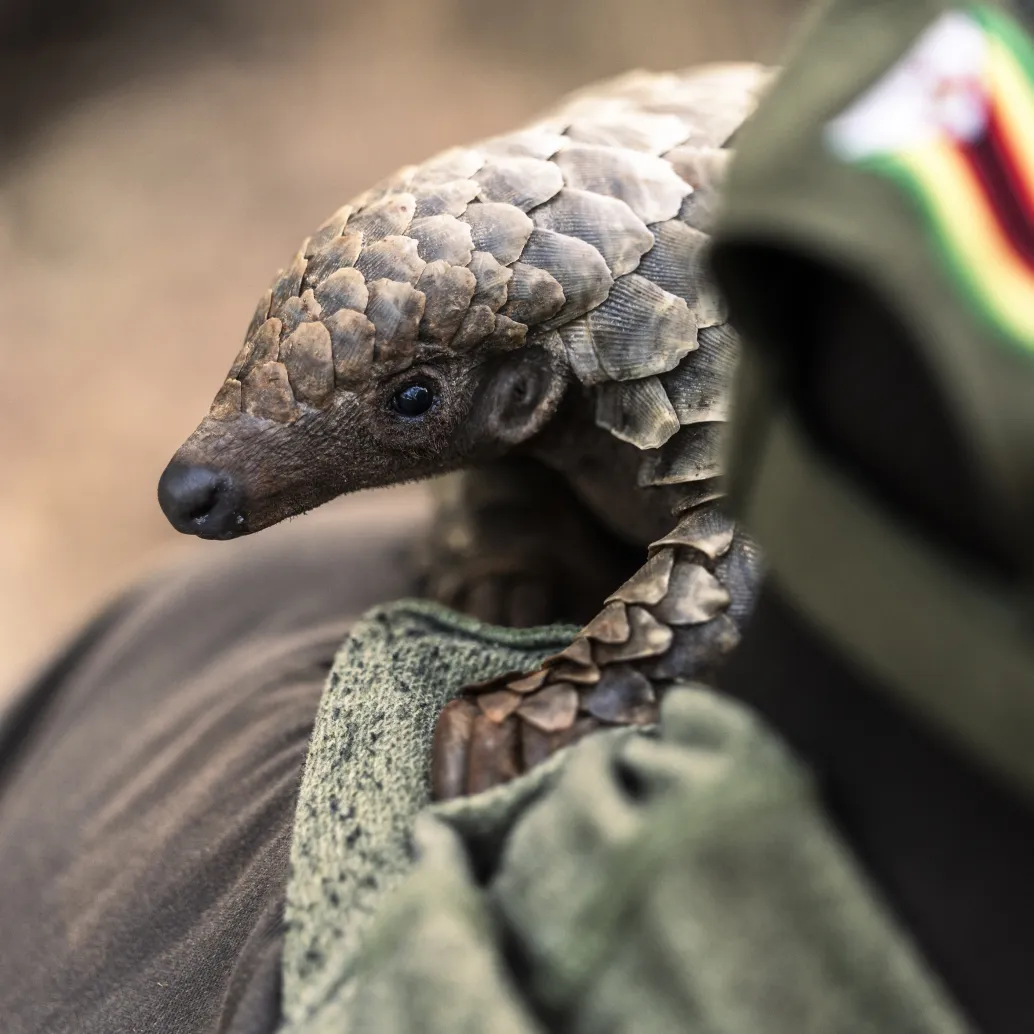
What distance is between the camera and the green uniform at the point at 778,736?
0.26m

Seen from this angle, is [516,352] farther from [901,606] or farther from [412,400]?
[901,606]

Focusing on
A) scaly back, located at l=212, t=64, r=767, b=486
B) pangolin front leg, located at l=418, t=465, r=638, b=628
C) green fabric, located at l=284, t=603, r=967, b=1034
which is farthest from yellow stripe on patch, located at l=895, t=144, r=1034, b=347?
pangolin front leg, located at l=418, t=465, r=638, b=628

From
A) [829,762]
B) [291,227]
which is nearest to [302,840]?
[829,762]

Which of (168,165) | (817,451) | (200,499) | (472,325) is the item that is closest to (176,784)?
(200,499)

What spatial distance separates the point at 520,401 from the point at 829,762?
27cm

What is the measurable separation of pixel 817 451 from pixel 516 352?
25cm

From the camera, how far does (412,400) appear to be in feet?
1.69

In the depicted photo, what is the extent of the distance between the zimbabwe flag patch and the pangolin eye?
27cm

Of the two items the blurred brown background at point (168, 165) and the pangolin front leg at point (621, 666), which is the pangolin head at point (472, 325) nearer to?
the pangolin front leg at point (621, 666)

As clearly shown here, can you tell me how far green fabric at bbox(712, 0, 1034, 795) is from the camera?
252 mm

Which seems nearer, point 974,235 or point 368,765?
point 974,235

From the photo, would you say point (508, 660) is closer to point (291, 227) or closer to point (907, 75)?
point (907, 75)

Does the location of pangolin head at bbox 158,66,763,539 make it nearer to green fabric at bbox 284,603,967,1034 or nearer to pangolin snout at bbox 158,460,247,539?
pangolin snout at bbox 158,460,247,539

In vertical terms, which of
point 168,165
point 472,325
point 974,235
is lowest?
point 974,235
